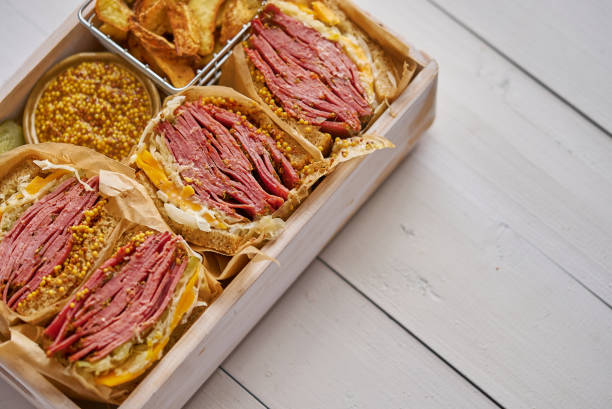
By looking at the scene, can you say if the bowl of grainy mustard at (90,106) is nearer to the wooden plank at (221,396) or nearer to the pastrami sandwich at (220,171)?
the pastrami sandwich at (220,171)

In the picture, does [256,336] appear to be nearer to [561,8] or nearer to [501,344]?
[501,344]

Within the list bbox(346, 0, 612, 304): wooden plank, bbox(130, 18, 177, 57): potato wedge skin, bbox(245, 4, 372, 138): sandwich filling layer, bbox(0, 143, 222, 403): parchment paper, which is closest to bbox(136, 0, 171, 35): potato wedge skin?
bbox(130, 18, 177, 57): potato wedge skin

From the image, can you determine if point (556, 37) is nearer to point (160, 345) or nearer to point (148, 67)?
point (148, 67)

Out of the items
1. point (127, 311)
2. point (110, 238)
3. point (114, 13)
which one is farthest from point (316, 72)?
point (127, 311)

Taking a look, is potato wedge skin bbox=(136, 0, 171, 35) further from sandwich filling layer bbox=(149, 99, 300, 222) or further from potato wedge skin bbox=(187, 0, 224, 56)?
sandwich filling layer bbox=(149, 99, 300, 222)

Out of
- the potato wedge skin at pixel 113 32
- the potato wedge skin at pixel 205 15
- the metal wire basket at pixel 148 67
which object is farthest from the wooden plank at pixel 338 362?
the potato wedge skin at pixel 113 32
